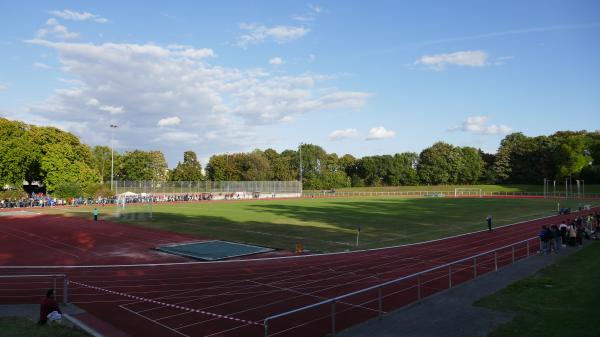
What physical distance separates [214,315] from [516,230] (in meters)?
26.2

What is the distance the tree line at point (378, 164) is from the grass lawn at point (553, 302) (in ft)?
239

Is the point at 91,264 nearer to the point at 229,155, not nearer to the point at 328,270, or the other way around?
the point at 328,270

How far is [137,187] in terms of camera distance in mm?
68938

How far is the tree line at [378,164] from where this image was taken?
9931 centimetres

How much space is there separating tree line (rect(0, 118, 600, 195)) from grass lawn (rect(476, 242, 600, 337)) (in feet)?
239

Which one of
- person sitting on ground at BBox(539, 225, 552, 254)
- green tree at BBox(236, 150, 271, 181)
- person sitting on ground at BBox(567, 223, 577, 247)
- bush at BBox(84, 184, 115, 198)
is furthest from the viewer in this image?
green tree at BBox(236, 150, 271, 181)

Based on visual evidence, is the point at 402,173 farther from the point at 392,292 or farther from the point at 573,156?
the point at 392,292

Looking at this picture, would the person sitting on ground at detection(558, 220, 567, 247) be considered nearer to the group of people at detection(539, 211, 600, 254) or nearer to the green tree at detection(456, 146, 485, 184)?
the group of people at detection(539, 211, 600, 254)

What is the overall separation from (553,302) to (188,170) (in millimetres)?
116240

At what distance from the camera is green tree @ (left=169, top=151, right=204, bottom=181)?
12088cm

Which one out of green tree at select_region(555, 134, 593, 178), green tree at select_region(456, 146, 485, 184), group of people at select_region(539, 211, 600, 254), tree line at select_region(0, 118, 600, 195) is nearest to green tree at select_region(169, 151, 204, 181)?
tree line at select_region(0, 118, 600, 195)

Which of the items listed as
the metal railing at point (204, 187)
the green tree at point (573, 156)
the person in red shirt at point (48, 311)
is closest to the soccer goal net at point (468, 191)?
the green tree at point (573, 156)

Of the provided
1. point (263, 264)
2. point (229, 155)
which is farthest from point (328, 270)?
point (229, 155)

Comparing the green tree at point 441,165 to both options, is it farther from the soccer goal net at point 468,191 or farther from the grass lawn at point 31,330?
the grass lawn at point 31,330
